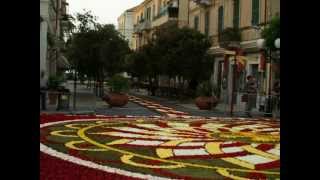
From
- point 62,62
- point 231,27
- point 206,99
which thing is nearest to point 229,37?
point 231,27

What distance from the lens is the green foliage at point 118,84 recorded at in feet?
74.6

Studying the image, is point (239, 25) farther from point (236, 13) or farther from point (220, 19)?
point (220, 19)

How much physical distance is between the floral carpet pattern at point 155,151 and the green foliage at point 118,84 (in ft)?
25.0

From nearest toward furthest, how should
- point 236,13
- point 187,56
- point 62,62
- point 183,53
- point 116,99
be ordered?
point 116,99
point 187,56
point 183,53
point 236,13
point 62,62

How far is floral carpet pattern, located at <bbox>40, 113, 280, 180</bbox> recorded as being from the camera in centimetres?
689

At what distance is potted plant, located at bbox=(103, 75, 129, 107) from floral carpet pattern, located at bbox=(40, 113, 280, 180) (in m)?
7.51

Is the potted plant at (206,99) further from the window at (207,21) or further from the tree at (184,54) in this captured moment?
the window at (207,21)

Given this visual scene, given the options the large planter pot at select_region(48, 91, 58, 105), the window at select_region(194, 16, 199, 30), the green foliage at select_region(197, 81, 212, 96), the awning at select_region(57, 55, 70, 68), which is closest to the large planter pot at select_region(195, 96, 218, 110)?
the green foliage at select_region(197, 81, 212, 96)

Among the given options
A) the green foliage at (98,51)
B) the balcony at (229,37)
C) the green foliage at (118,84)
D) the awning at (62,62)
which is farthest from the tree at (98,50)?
the awning at (62,62)

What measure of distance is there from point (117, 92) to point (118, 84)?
1.81 ft

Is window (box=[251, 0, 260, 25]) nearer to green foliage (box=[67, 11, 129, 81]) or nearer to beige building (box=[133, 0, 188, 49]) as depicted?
green foliage (box=[67, 11, 129, 81])

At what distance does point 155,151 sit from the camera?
9.29 metres
